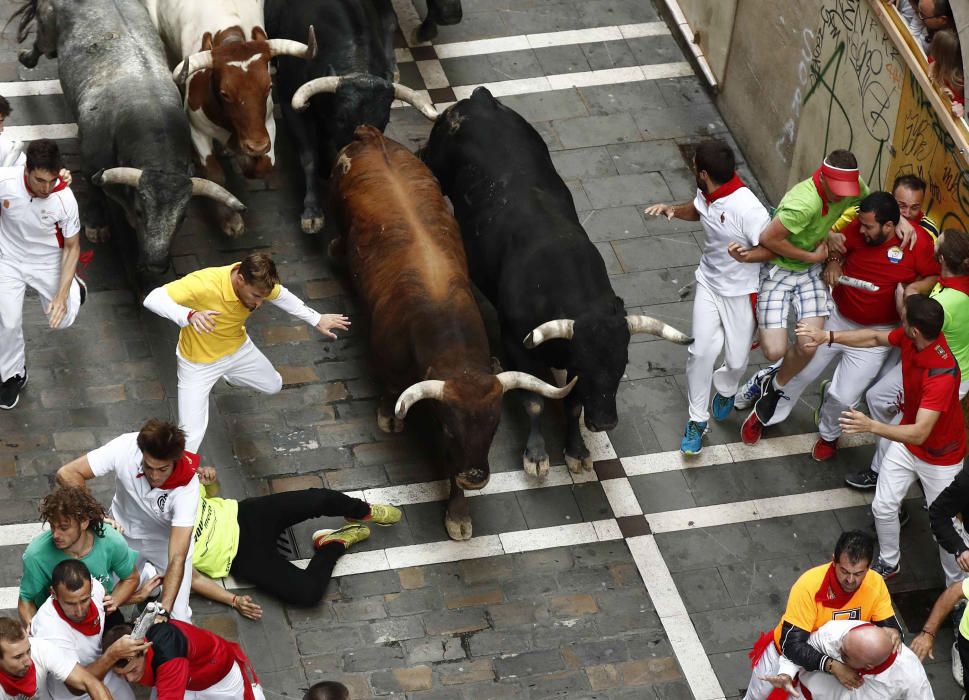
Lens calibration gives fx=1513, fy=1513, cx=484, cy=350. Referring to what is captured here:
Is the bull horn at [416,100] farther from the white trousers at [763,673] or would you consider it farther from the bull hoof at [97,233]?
the white trousers at [763,673]

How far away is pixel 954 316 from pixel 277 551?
485cm

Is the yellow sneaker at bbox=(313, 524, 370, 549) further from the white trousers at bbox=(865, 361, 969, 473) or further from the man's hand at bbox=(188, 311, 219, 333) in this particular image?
the white trousers at bbox=(865, 361, 969, 473)

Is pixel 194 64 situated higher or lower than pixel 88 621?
higher

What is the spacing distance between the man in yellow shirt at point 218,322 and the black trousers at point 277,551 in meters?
0.84

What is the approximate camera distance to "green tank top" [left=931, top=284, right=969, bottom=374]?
10.1 meters

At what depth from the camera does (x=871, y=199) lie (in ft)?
33.8

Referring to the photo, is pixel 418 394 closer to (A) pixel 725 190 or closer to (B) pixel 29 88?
(A) pixel 725 190

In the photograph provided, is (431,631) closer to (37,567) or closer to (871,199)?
(37,567)

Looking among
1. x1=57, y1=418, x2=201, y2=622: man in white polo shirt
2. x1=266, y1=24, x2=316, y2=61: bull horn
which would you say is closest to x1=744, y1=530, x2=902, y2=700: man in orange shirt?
x1=57, y1=418, x2=201, y2=622: man in white polo shirt

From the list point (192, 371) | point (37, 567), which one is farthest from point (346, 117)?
point (37, 567)

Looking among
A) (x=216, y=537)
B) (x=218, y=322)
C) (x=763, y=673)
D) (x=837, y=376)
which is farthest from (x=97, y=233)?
(x=763, y=673)

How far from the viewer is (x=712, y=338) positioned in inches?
446

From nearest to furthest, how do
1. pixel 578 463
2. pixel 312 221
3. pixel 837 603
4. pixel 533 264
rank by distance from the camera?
1. pixel 837 603
2. pixel 533 264
3. pixel 578 463
4. pixel 312 221

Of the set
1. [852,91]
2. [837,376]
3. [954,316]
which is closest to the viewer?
[954,316]
